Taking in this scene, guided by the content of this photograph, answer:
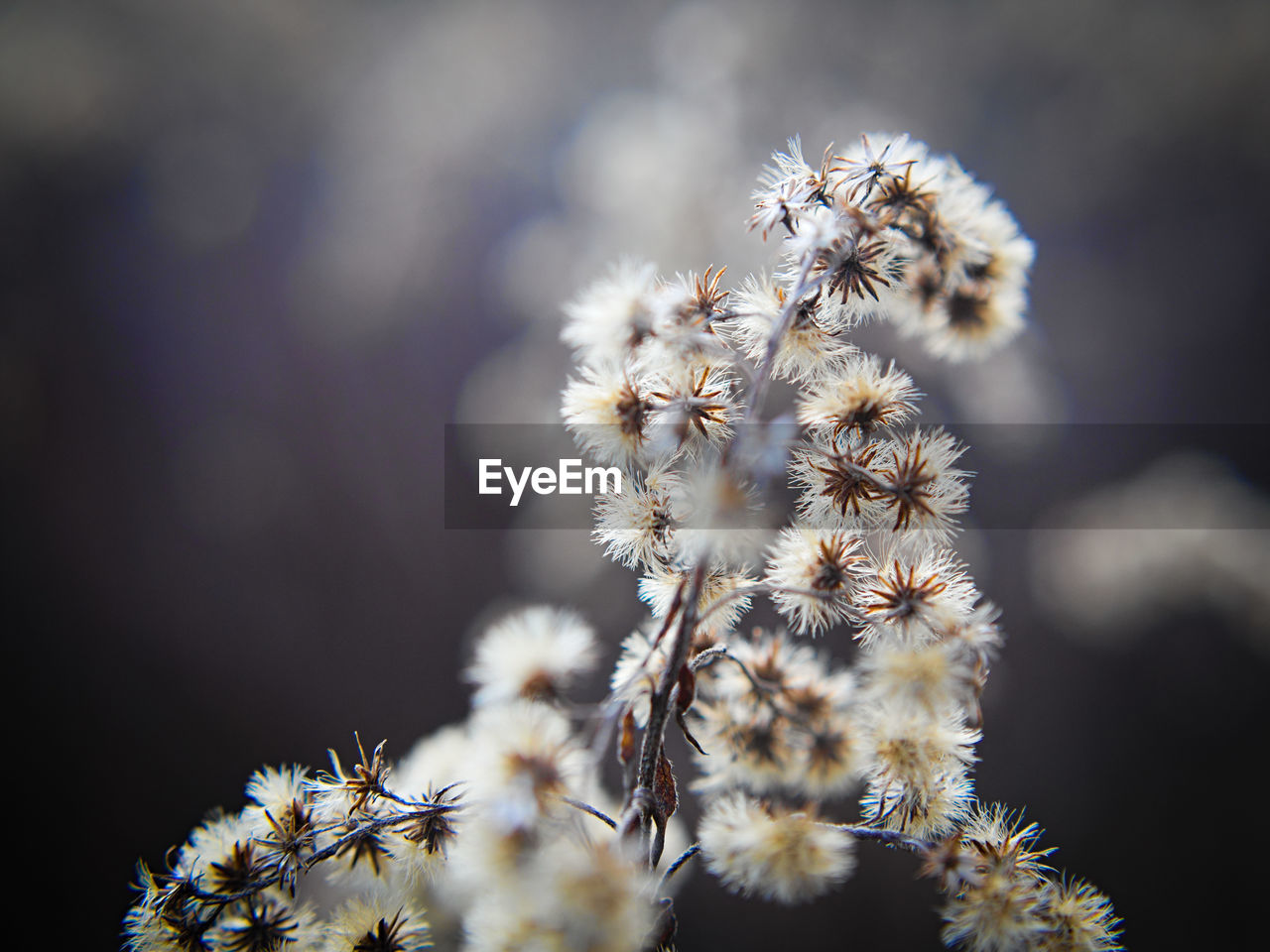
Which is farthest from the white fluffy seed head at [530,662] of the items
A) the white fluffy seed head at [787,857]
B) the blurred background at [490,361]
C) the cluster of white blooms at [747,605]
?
the blurred background at [490,361]

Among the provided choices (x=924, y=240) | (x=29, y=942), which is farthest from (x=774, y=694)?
(x=29, y=942)

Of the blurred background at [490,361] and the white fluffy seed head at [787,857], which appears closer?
the white fluffy seed head at [787,857]

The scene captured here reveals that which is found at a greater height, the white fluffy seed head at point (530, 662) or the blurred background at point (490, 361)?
the blurred background at point (490, 361)

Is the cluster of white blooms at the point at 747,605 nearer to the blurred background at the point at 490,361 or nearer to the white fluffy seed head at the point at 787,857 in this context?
the white fluffy seed head at the point at 787,857

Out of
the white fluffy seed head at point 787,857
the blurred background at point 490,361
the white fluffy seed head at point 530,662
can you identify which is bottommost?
the white fluffy seed head at point 787,857

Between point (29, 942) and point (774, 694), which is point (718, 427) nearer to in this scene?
point (774, 694)

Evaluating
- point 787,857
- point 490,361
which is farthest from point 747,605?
point 490,361

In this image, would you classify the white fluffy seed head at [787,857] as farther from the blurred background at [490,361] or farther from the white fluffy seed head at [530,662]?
the blurred background at [490,361]

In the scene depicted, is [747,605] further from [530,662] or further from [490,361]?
[490,361]
